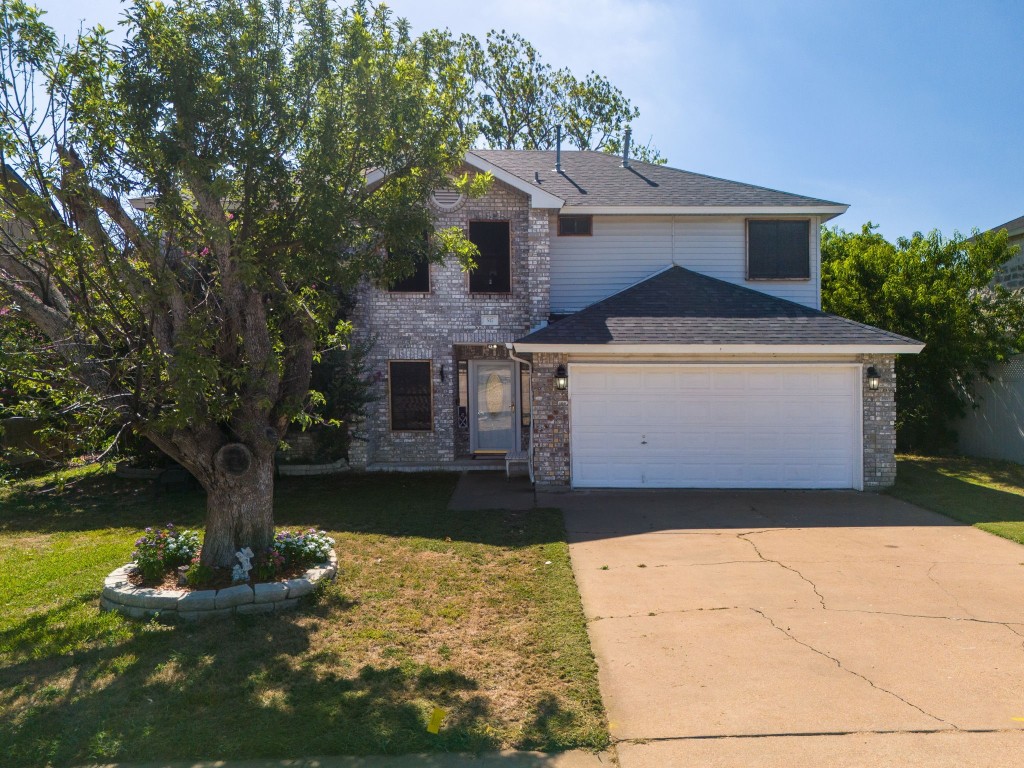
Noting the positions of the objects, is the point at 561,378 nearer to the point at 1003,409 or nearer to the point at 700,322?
the point at 700,322

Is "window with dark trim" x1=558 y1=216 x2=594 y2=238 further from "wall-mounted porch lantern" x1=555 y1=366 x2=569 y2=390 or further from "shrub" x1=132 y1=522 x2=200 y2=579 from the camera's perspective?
"shrub" x1=132 y1=522 x2=200 y2=579

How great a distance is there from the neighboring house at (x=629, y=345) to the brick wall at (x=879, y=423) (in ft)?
0.07

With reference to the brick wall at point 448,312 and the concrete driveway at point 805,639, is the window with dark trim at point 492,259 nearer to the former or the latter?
the brick wall at point 448,312

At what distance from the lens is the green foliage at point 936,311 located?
15.0 metres

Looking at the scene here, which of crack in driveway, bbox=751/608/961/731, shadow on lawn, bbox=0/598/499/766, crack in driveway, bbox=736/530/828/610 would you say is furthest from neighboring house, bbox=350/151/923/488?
shadow on lawn, bbox=0/598/499/766

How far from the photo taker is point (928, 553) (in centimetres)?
841

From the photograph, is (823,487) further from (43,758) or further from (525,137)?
(525,137)

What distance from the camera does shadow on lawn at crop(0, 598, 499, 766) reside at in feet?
14.1

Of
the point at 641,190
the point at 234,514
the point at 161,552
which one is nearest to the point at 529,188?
the point at 641,190

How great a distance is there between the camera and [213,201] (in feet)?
21.1

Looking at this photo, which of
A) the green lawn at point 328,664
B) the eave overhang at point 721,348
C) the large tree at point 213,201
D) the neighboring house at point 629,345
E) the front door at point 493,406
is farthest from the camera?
the front door at point 493,406

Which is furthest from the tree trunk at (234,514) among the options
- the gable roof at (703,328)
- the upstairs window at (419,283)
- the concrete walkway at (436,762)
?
the upstairs window at (419,283)

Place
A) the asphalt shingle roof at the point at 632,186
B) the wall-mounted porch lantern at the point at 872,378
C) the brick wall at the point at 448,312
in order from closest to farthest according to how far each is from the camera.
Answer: the wall-mounted porch lantern at the point at 872,378, the brick wall at the point at 448,312, the asphalt shingle roof at the point at 632,186

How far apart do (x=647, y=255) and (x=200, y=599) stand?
10673 millimetres
